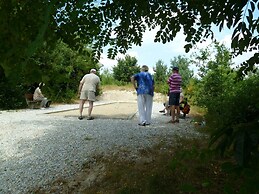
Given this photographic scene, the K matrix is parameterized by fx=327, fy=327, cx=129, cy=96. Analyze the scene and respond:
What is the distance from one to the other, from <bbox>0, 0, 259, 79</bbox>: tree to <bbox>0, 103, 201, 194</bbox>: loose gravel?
229 cm

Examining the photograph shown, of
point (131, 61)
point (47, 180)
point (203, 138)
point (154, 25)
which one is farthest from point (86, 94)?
point (131, 61)

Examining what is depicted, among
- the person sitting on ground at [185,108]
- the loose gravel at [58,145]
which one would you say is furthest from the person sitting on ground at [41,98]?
the person sitting on ground at [185,108]

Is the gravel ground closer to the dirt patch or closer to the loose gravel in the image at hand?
the loose gravel

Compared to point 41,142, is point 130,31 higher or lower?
higher

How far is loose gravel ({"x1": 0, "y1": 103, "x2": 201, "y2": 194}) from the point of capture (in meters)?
4.88

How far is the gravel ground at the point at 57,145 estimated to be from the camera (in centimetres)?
488

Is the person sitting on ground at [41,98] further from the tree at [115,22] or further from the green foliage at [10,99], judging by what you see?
the tree at [115,22]

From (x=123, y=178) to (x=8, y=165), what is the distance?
2.13 meters

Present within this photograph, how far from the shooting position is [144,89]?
8211 millimetres

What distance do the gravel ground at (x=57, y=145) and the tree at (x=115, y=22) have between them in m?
2.30

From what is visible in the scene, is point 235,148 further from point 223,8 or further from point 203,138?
point 203,138

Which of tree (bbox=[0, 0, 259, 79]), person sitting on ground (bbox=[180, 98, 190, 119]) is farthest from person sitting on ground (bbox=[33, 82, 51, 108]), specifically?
tree (bbox=[0, 0, 259, 79])

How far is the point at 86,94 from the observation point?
31.4 feet

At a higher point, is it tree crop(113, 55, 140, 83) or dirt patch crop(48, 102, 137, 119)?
tree crop(113, 55, 140, 83)
